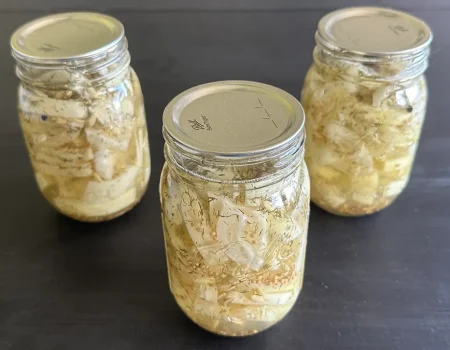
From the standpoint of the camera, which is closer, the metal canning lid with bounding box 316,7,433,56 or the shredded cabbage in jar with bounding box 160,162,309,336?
the shredded cabbage in jar with bounding box 160,162,309,336

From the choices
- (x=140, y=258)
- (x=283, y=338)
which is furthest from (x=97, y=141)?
(x=283, y=338)

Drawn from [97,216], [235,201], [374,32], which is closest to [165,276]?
[97,216]

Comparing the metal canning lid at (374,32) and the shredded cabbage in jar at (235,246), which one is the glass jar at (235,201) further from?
the metal canning lid at (374,32)

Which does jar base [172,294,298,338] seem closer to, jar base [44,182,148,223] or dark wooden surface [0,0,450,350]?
dark wooden surface [0,0,450,350]

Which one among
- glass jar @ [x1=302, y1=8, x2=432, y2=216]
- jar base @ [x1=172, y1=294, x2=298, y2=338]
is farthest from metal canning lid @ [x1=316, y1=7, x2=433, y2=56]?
jar base @ [x1=172, y1=294, x2=298, y2=338]

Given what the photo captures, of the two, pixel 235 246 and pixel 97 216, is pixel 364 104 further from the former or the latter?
pixel 97 216

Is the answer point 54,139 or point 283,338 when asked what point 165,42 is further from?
point 283,338
